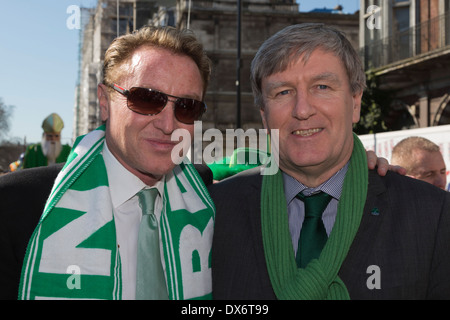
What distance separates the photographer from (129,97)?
2.54 meters

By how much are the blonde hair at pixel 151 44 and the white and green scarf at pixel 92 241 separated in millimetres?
460

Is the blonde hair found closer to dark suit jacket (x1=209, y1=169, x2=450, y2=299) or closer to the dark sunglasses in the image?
the dark sunglasses

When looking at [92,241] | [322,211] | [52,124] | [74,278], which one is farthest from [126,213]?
[52,124]

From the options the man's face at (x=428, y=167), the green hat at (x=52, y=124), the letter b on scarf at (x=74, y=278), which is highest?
the green hat at (x=52, y=124)

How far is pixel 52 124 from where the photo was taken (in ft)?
22.9

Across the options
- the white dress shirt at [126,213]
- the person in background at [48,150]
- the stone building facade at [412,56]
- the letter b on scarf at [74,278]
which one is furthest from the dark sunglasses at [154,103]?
the stone building facade at [412,56]

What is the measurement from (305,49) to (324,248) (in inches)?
39.7

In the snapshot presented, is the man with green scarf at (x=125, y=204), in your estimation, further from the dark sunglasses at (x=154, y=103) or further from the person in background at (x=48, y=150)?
the person in background at (x=48, y=150)

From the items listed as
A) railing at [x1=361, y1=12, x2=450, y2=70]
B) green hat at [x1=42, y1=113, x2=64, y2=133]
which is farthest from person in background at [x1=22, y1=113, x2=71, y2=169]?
railing at [x1=361, y1=12, x2=450, y2=70]

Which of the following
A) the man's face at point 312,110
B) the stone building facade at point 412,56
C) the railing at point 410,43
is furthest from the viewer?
the stone building facade at point 412,56

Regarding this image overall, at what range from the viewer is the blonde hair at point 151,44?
8.54ft

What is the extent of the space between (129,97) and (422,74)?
15.5 meters

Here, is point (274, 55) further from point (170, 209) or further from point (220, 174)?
point (220, 174)

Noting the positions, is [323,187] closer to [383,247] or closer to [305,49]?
[383,247]
